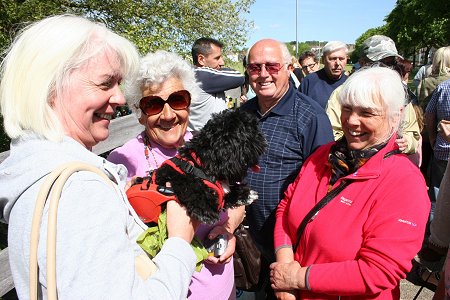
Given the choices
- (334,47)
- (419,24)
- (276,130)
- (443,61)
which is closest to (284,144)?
(276,130)

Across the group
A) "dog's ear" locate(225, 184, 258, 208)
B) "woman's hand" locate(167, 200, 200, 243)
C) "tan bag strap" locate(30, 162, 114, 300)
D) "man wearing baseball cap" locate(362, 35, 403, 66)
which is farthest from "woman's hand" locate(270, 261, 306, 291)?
"man wearing baseball cap" locate(362, 35, 403, 66)

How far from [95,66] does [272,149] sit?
1477 millimetres

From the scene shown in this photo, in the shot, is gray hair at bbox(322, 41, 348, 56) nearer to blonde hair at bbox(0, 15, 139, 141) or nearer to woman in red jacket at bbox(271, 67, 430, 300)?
woman in red jacket at bbox(271, 67, 430, 300)

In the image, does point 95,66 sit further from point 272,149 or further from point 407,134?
point 407,134

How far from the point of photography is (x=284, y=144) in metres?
2.44

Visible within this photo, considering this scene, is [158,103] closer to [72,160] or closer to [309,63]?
[72,160]

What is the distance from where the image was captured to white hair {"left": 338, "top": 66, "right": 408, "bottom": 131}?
6.19ft

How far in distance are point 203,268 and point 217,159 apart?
65cm

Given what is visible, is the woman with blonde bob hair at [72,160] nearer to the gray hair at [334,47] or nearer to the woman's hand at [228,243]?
the woman's hand at [228,243]

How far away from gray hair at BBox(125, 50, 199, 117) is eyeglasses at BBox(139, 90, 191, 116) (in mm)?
86

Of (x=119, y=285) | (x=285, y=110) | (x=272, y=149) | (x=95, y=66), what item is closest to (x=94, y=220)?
(x=119, y=285)

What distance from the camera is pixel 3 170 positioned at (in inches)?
42.8

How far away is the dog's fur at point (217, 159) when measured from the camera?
5.29ft

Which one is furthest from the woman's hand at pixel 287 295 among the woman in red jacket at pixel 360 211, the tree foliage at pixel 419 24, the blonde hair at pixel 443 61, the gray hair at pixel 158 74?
the tree foliage at pixel 419 24
